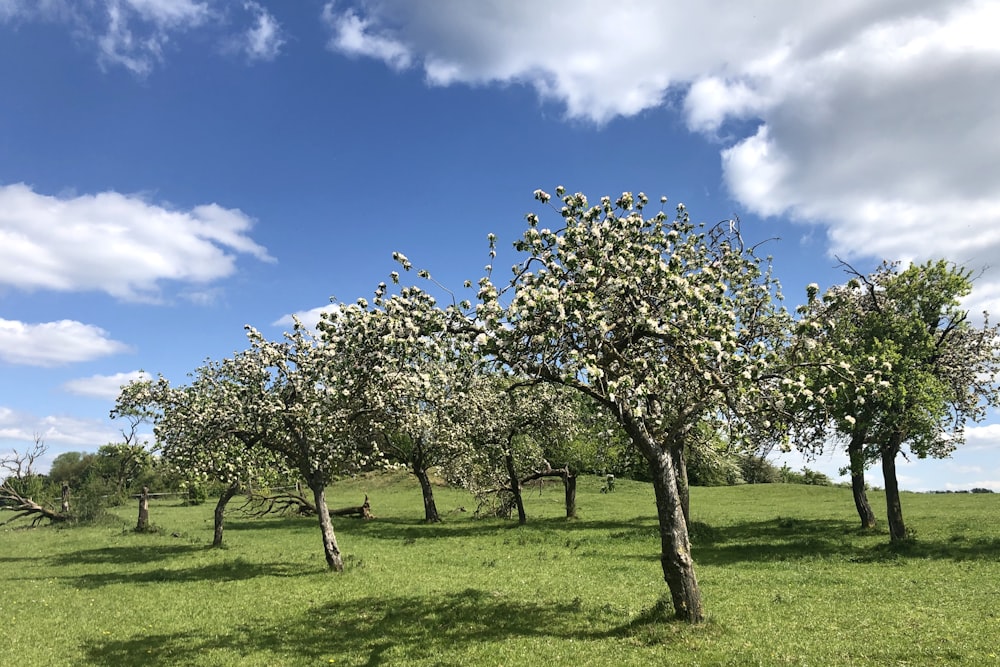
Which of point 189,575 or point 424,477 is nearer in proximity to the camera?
point 189,575

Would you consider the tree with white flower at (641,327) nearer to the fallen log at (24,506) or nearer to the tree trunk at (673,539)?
the tree trunk at (673,539)

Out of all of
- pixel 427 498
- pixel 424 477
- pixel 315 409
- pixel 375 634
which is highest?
pixel 315 409

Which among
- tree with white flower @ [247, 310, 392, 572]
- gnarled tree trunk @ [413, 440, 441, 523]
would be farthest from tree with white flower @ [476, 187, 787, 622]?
gnarled tree trunk @ [413, 440, 441, 523]

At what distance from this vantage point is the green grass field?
48.0ft

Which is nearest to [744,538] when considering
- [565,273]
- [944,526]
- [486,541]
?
[944,526]

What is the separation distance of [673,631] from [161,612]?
689 inches

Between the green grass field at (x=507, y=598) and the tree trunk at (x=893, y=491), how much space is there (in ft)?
4.66

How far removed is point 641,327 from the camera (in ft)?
48.9

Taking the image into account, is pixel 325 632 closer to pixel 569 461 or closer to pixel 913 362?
pixel 913 362

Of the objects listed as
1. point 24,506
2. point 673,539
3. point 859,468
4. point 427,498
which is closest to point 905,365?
point 859,468

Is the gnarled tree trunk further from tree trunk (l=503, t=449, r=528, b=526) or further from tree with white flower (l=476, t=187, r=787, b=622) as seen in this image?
tree with white flower (l=476, t=187, r=787, b=622)

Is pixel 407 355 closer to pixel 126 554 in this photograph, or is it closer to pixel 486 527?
pixel 126 554

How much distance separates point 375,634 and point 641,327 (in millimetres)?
11560

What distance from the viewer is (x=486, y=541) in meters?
37.2
